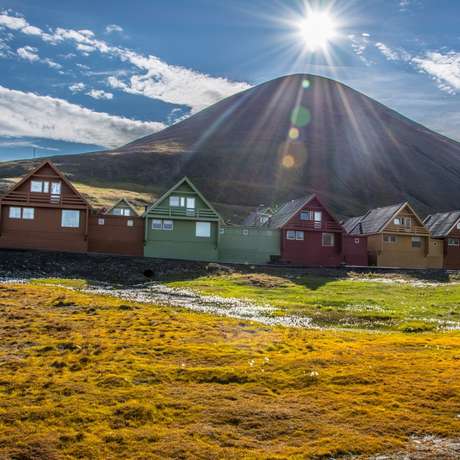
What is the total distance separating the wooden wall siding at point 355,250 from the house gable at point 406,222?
170 inches

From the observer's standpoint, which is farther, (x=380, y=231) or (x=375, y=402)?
(x=380, y=231)

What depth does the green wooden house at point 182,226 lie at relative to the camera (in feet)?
216

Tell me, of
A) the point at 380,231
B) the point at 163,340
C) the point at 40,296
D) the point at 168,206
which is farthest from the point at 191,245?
the point at 163,340

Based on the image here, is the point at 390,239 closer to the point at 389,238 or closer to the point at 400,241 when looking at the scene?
the point at 389,238

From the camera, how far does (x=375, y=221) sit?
7938 cm

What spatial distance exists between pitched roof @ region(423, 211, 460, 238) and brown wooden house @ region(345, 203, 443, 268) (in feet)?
11.7

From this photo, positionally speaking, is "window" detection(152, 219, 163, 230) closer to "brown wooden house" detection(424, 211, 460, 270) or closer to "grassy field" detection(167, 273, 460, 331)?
"grassy field" detection(167, 273, 460, 331)

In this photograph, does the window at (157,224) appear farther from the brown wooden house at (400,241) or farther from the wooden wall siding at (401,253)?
the wooden wall siding at (401,253)

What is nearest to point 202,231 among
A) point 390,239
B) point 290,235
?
point 290,235

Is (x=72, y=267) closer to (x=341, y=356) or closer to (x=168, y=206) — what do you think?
(x=168, y=206)

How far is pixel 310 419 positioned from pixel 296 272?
4569cm

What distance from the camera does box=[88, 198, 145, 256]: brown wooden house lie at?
63.8 metres

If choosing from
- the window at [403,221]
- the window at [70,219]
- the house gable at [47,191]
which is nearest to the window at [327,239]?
the window at [403,221]

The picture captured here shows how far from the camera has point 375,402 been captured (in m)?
12.8
